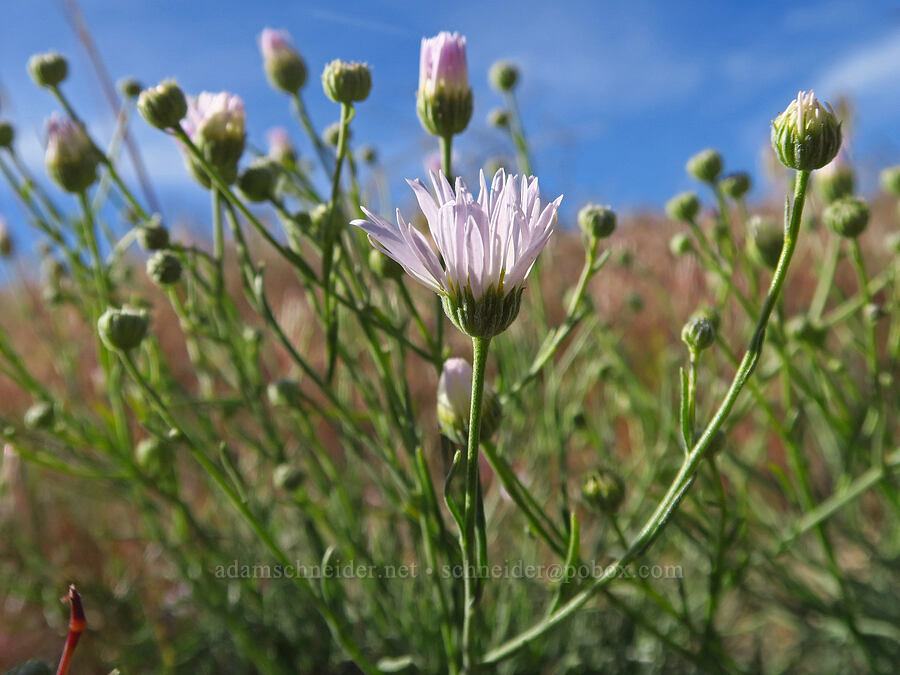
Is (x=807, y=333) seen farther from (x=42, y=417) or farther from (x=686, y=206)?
(x=42, y=417)

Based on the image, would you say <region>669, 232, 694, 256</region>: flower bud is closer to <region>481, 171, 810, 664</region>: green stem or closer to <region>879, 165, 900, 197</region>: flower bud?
<region>879, 165, 900, 197</region>: flower bud

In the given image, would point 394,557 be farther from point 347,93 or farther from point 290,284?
point 290,284

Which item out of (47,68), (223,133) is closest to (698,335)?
(223,133)

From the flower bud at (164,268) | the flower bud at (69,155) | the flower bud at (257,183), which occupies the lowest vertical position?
the flower bud at (164,268)

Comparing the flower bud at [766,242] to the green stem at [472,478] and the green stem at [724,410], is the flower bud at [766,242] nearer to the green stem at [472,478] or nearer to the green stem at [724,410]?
the green stem at [724,410]

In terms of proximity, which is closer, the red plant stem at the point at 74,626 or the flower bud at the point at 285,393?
the red plant stem at the point at 74,626

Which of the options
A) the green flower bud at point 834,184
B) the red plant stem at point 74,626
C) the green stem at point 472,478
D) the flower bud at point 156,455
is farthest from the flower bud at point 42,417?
the green flower bud at point 834,184
